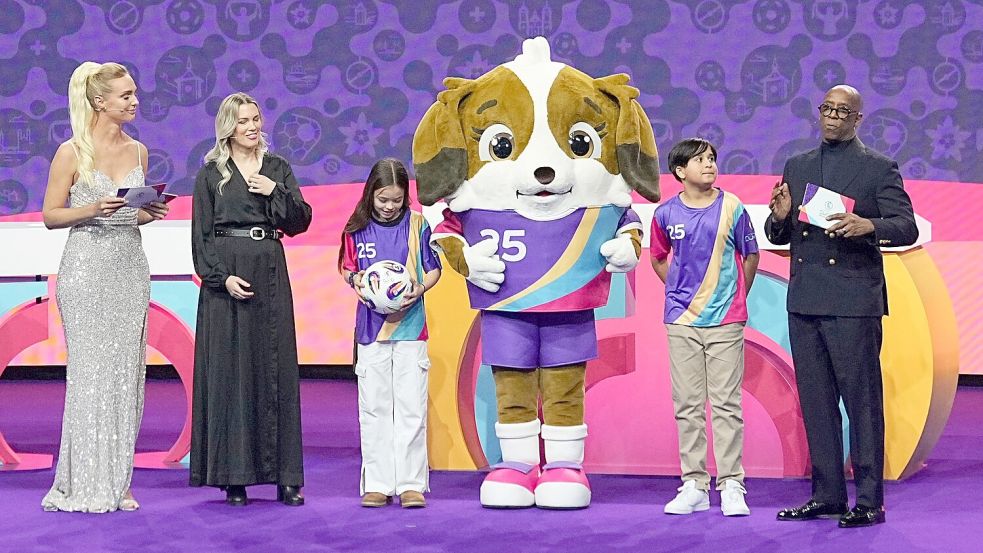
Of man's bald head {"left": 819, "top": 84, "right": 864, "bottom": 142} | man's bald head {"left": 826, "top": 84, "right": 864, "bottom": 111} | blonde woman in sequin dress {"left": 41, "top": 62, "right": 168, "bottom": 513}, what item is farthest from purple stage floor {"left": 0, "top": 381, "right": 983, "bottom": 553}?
man's bald head {"left": 826, "top": 84, "right": 864, "bottom": 111}

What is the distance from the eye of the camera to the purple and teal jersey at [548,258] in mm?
4449

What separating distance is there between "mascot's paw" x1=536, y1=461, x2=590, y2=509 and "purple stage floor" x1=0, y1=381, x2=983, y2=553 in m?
0.05

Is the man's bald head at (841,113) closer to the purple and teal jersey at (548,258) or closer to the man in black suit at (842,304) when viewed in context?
the man in black suit at (842,304)

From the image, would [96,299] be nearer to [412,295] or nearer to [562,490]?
[412,295]

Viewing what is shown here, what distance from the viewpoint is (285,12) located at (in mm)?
8148

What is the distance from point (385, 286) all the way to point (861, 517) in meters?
1.87

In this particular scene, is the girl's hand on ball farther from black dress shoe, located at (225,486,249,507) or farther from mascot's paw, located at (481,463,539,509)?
black dress shoe, located at (225,486,249,507)

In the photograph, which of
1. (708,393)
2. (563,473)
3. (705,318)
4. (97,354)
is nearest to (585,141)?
(705,318)

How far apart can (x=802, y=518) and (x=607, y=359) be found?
1.25 m

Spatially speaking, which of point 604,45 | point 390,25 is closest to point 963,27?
point 604,45

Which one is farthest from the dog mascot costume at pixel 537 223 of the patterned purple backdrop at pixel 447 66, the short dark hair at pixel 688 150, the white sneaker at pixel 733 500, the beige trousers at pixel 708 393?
the patterned purple backdrop at pixel 447 66

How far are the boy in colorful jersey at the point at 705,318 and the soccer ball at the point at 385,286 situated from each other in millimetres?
1005

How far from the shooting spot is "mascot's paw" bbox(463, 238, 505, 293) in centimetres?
445

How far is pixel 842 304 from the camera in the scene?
13.4 feet
